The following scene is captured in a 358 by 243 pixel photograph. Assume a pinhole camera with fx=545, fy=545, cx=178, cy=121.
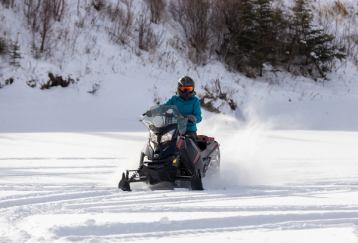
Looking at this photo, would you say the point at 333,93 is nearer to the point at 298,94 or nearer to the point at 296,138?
the point at 298,94

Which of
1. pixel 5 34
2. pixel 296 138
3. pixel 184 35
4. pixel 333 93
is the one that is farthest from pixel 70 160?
pixel 333 93

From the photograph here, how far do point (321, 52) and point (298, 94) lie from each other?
2451 mm

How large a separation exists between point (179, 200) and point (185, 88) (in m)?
2.41

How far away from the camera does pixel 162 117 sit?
285 inches

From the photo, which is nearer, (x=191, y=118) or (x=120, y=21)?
(x=191, y=118)

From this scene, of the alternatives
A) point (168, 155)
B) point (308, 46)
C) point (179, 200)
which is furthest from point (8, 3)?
point (179, 200)

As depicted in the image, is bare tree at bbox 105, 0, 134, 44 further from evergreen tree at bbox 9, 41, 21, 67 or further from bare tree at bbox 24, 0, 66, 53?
evergreen tree at bbox 9, 41, 21, 67

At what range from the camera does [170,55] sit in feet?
65.2

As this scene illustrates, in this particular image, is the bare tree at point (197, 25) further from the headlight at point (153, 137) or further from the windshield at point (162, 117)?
the headlight at point (153, 137)

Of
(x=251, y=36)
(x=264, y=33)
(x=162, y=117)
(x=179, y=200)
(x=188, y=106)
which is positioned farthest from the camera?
(x=264, y=33)

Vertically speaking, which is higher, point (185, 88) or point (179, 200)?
point (185, 88)

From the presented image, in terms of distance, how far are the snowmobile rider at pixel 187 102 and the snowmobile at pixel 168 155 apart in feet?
1.67

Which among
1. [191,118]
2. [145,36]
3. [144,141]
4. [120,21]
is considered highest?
[120,21]

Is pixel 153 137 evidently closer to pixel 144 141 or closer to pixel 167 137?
pixel 167 137
